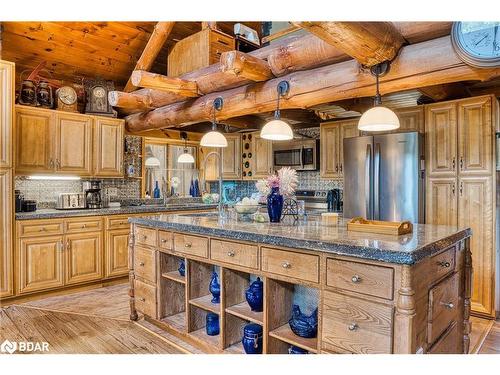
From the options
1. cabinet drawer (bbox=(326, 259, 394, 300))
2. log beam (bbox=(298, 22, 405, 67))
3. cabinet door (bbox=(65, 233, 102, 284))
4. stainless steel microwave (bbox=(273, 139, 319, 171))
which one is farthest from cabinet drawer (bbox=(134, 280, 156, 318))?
stainless steel microwave (bbox=(273, 139, 319, 171))

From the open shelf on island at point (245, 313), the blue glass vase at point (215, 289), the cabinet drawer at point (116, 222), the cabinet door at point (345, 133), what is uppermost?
the cabinet door at point (345, 133)

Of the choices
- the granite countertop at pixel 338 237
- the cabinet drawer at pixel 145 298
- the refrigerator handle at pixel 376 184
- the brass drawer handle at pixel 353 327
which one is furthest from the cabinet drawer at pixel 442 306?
the cabinet drawer at pixel 145 298

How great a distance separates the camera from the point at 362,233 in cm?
203

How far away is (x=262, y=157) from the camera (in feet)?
18.2

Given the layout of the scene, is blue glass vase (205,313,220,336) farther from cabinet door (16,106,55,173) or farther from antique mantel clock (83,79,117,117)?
antique mantel clock (83,79,117,117)

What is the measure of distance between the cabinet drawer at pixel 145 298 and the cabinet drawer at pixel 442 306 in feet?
6.65

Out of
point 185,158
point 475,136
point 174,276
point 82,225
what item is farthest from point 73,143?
point 475,136

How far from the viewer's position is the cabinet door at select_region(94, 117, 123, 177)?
14.6ft

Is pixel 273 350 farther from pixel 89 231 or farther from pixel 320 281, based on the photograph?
pixel 89 231

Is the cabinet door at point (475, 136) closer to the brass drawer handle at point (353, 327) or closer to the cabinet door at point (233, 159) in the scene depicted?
the brass drawer handle at point (353, 327)

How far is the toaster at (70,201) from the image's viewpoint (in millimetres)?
4188

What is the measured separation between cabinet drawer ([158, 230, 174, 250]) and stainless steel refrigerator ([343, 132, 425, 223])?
213 centimetres
